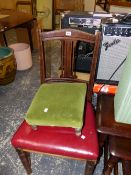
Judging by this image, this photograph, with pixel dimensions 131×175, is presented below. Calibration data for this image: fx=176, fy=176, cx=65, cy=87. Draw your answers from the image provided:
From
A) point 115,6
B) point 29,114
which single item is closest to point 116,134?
point 29,114

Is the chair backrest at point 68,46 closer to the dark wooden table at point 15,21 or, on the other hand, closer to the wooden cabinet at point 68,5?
the dark wooden table at point 15,21

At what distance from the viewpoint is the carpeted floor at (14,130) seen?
1320mm

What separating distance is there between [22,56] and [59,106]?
1.62 meters

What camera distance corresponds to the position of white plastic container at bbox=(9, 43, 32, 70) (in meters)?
2.40

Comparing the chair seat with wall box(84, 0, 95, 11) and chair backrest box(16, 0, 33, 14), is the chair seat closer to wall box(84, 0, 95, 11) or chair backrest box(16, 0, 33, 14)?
wall box(84, 0, 95, 11)

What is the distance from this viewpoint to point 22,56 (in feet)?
8.00

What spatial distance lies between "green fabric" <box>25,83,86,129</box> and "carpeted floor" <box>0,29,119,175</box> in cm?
55

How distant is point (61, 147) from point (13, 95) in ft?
4.19

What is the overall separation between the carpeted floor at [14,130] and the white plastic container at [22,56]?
9cm

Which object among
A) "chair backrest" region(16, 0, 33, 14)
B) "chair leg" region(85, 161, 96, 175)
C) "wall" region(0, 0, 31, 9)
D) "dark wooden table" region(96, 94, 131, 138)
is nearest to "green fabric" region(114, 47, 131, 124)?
"dark wooden table" region(96, 94, 131, 138)

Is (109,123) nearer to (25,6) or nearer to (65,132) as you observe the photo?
(65,132)

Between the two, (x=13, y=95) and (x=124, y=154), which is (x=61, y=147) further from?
(x=13, y=95)

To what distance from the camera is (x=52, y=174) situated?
1.29 m

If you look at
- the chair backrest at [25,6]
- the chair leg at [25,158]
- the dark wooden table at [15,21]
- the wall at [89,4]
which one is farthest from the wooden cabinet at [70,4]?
the chair leg at [25,158]
